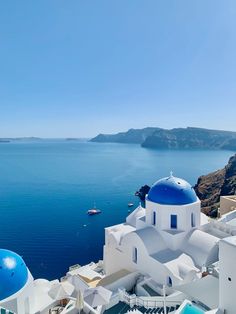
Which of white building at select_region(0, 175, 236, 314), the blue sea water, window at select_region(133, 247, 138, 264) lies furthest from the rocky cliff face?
window at select_region(133, 247, 138, 264)

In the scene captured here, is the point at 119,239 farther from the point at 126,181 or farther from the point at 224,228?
the point at 126,181

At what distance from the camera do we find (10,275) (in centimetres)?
1290

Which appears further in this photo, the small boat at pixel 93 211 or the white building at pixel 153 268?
the small boat at pixel 93 211

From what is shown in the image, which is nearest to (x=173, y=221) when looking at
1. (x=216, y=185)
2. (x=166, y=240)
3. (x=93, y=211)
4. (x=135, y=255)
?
(x=166, y=240)

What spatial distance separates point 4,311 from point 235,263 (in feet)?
27.9

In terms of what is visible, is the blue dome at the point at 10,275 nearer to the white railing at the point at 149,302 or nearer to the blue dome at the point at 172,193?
the white railing at the point at 149,302

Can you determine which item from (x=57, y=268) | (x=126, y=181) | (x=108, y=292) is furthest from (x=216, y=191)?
(x=108, y=292)

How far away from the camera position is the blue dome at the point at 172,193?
19344mm

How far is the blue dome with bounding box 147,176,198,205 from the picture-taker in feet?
63.5

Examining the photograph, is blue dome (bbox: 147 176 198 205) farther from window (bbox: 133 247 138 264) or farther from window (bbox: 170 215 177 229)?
window (bbox: 133 247 138 264)

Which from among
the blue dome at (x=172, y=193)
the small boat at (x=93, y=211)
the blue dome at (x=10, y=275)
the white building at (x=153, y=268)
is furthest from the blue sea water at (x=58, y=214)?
the blue dome at (x=10, y=275)

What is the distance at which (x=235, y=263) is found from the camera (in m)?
9.66

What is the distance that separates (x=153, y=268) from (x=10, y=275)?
28.2 ft

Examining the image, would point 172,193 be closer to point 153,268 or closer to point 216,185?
point 153,268
